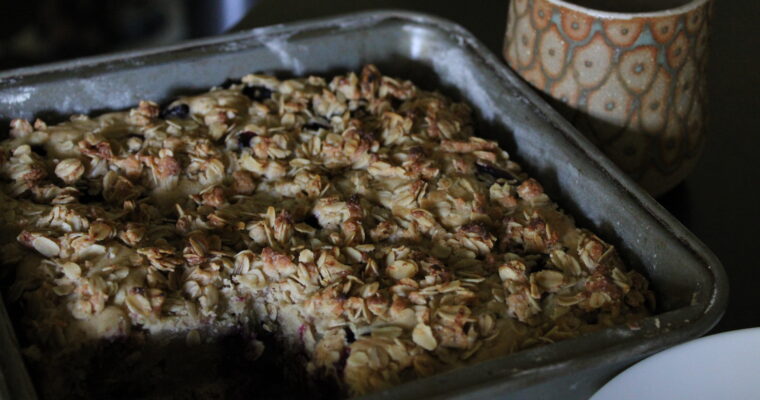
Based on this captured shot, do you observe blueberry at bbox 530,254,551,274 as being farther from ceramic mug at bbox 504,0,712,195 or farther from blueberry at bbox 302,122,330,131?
blueberry at bbox 302,122,330,131

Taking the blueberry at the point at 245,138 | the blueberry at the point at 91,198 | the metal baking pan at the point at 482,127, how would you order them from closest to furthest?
the metal baking pan at the point at 482,127, the blueberry at the point at 91,198, the blueberry at the point at 245,138

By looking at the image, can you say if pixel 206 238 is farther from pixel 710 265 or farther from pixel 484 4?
pixel 484 4

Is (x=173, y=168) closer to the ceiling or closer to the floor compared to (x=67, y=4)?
closer to the ceiling

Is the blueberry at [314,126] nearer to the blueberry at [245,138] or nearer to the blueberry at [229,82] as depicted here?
the blueberry at [245,138]

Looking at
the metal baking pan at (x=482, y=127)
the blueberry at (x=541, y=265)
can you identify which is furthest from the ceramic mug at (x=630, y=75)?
the blueberry at (x=541, y=265)

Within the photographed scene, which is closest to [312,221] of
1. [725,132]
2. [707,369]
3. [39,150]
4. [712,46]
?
[39,150]

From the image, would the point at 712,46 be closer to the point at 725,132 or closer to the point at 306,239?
the point at 725,132

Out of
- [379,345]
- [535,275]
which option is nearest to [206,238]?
[379,345]
